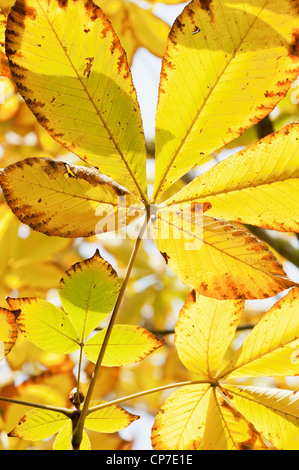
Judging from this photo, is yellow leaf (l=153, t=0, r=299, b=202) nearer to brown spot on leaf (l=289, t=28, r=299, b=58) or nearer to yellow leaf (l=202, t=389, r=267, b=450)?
brown spot on leaf (l=289, t=28, r=299, b=58)

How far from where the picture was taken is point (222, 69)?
32 cm

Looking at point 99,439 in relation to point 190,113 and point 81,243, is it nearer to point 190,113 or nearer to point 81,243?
point 81,243

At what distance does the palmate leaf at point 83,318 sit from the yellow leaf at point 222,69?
141mm

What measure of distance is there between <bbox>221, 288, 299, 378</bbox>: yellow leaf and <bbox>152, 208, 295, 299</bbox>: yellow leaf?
89 mm

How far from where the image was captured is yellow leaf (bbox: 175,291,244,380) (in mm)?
442

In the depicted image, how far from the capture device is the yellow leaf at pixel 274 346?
1.35 ft

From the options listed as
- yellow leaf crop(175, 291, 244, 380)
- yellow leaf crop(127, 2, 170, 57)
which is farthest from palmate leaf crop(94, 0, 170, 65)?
yellow leaf crop(175, 291, 244, 380)

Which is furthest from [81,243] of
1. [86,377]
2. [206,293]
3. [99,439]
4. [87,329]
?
[206,293]

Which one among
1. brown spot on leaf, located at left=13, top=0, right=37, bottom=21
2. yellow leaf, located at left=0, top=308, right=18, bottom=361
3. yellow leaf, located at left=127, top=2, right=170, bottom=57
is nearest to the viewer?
brown spot on leaf, located at left=13, top=0, right=37, bottom=21

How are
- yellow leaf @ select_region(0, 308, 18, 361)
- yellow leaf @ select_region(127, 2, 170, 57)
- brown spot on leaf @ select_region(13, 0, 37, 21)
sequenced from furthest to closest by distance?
yellow leaf @ select_region(127, 2, 170, 57)
yellow leaf @ select_region(0, 308, 18, 361)
brown spot on leaf @ select_region(13, 0, 37, 21)

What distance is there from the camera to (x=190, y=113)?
0.33 metres

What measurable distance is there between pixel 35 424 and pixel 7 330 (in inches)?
4.0

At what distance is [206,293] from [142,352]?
0.13 m

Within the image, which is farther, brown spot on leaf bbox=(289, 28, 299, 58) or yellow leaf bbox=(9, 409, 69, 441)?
yellow leaf bbox=(9, 409, 69, 441)
